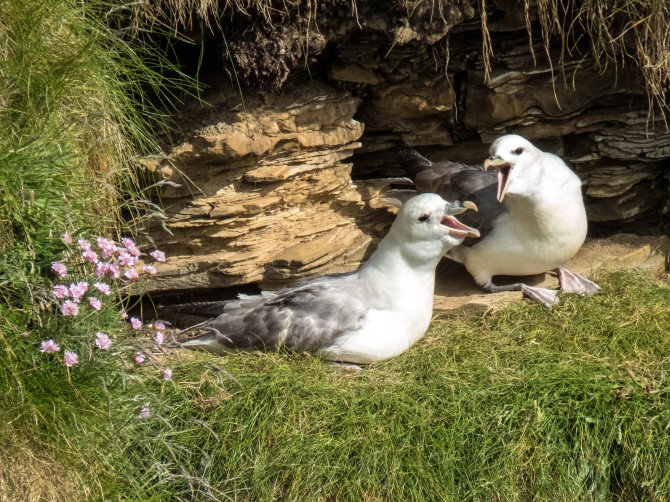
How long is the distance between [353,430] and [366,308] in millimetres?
817

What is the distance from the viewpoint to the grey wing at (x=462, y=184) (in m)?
4.97

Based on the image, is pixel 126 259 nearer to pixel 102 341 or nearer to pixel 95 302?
pixel 95 302

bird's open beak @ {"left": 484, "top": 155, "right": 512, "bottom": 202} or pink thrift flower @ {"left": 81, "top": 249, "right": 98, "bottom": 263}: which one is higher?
pink thrift flower @ {"left": 81, "top": 249, "right": 98, "bottom": 263}

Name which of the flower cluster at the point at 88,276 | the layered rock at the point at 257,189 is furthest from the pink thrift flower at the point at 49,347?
the layered rock at the point at 257,189

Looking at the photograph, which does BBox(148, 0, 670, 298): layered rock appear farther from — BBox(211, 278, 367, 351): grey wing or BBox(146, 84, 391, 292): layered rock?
BBox(211, 278, 367, 351): grey wing

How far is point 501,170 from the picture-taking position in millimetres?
4680

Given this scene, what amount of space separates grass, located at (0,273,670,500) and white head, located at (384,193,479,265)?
64 cm

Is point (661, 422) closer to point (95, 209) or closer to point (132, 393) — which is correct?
point (132, 393)

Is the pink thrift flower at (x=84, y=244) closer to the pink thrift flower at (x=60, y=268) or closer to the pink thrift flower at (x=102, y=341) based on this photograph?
the pink thrift flower at (x=60, y=268)

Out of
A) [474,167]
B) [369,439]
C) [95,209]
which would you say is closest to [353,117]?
[474,167]

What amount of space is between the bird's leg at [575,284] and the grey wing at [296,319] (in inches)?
44.2

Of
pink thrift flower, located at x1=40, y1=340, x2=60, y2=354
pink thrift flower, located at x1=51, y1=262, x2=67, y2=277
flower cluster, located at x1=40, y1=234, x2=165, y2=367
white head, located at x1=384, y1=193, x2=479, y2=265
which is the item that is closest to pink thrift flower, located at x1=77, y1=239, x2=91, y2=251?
flower cluster, located at x1=40, y1=234, x2=165, y2=367

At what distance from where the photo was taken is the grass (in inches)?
134

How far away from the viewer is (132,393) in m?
3.65
